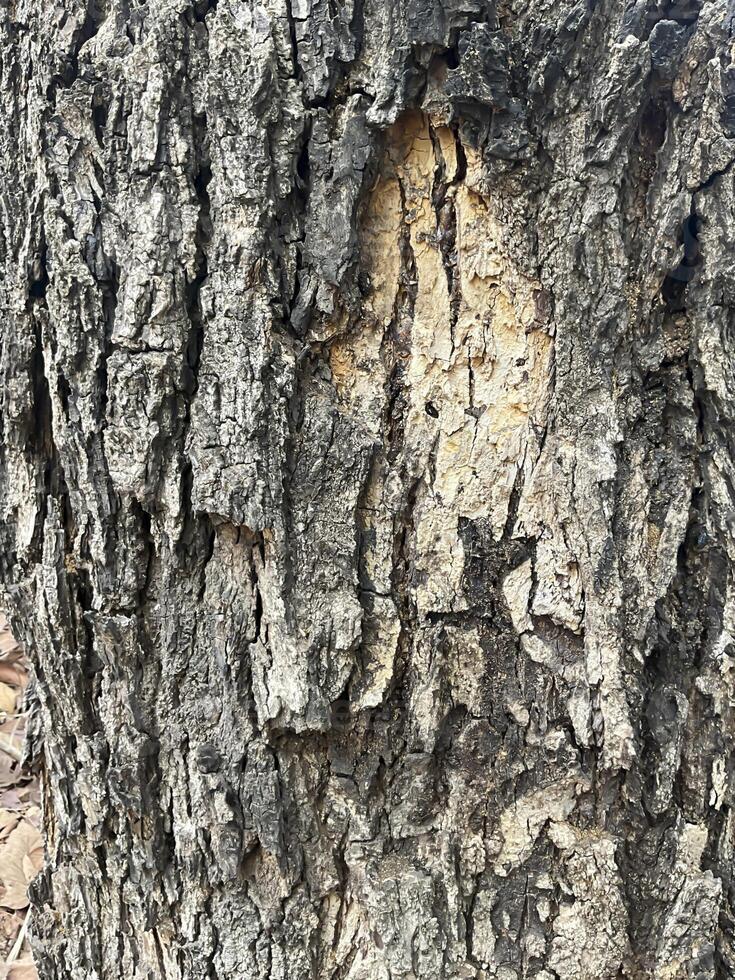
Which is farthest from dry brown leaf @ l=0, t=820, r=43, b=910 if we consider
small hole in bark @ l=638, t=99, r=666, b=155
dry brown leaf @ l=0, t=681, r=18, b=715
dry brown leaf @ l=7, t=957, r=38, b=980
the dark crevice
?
small hole in bark @ l=638, t=99, r=666, b=155

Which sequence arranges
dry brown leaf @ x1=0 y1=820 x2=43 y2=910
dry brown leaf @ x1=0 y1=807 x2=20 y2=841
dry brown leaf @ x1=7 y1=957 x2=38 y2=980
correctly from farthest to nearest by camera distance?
1. dry brown leaf @ x1=0 y1=807 x2=20 y2=841
2. dry brown leaf @ x1=0 y1=820 x2=43 y2=910
3. dry brown leaf @ x1=7 y1=957 x2=38 y2=980

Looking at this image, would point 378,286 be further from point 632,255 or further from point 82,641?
point 82,641

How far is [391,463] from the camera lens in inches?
52.2

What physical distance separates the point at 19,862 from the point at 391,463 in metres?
1.83

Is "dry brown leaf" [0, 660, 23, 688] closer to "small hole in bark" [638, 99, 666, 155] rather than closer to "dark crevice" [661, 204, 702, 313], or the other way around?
"dark crevice" [661, 204, 702, 313]

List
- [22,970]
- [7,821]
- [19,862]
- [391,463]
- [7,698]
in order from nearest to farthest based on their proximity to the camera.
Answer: [391,463], [22,970], [19,862], [7,821], [7,698]

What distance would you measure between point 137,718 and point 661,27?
5.02ft

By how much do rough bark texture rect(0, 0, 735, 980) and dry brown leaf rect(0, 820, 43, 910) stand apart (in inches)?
39.4

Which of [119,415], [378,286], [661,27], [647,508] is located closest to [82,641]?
[119,415]

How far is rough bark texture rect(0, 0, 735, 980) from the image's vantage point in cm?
124

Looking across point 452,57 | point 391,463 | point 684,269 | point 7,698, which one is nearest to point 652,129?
point 684,269

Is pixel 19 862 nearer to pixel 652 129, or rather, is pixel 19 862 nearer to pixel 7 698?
pixel 7 698

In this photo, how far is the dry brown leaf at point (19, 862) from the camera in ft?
6.95

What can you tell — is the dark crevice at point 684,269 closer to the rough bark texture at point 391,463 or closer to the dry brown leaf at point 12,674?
the rough bark texture at point 391,463
